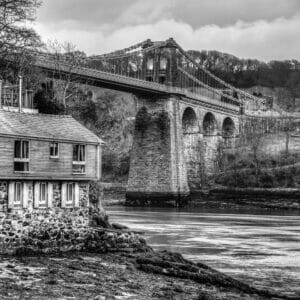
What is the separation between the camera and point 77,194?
87.5 ft

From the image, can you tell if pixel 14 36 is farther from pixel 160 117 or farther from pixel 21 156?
pixel 160 117

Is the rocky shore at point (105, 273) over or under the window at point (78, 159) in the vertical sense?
under

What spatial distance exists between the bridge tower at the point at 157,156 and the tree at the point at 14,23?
4555 centimetres

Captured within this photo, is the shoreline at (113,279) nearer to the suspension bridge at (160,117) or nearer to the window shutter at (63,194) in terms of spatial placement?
the window shutter at (63,194)

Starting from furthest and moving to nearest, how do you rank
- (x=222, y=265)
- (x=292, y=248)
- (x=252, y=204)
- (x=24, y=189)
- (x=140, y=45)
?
(x=140, y=45)
(x=252, y=204)
(x=292, y=248)
(x=222, y=265)
(x=24, y=189)

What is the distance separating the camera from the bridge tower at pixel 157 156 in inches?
3236

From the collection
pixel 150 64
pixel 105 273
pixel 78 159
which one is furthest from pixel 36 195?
pixel 150 64

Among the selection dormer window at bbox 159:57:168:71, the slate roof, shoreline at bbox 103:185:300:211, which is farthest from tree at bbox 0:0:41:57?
dormer window at bbox 159:57:168:71

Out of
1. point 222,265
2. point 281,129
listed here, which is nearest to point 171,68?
point 281,129

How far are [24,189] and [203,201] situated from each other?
60.1 metres

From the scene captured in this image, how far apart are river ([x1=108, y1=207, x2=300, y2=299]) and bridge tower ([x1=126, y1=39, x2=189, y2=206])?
26.4 metres

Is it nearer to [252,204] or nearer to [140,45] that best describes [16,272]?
[252,204]

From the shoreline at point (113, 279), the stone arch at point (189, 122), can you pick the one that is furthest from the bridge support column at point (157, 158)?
the shoreline at point (113, 279)

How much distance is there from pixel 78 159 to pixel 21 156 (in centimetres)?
284
